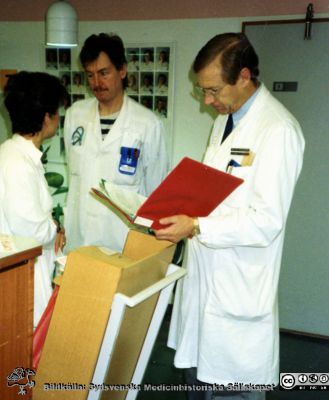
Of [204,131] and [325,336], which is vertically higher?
[204,131]

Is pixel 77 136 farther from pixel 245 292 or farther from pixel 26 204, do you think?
pixel 245 292

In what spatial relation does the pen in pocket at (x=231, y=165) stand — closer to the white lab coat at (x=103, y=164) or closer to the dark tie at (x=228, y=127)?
the dark tie at (x=228, y=127)

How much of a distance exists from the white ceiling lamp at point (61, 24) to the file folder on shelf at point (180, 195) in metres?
1.40

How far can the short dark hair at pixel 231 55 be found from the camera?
1372 millimetres

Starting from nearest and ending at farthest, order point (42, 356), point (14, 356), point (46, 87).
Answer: point (14, 356), point (42, 356), point (46, 87)

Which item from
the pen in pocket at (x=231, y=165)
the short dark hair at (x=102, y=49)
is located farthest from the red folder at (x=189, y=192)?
the short dark hair at (x=102, y=49)

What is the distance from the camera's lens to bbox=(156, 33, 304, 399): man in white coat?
1312 mm

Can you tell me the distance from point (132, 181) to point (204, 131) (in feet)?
2.80

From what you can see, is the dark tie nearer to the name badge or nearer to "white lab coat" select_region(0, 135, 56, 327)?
"white lab coat" select_region(0, 135, 56, 327)

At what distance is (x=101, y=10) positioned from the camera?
2889 mm

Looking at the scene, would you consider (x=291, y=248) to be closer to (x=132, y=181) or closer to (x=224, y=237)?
(x=132, y=181)

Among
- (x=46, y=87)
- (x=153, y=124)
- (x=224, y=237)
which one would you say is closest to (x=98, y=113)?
(x=153, y=124)

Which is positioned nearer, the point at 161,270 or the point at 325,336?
the point at 161,270

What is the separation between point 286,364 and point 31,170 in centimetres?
193
